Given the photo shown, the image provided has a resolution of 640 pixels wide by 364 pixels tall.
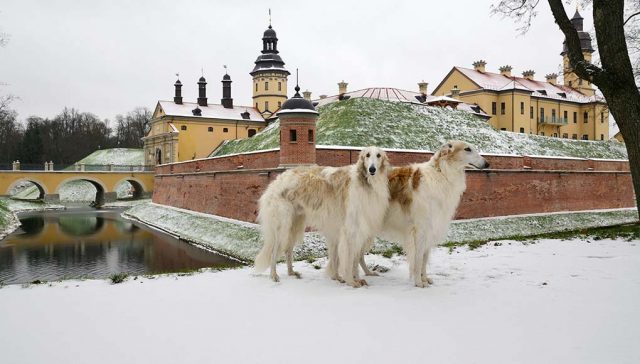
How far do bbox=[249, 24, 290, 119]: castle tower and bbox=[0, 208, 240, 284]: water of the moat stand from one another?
26.4 metres

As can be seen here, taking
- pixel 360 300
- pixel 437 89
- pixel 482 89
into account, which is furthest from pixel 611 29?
pixel 437 89

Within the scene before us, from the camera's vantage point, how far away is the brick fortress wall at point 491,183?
1744 centimetres

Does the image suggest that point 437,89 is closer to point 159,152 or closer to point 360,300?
point 159,152

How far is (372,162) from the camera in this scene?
5.08 meters

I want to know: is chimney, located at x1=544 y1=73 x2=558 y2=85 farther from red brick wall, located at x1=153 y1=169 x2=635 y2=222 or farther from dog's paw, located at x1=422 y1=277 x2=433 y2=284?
dog's paw, located at x1=422 y1=277 x2=433 y2=284

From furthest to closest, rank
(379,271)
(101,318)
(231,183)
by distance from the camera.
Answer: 1. (231,183)
2. (379,271)
3. (101,318)

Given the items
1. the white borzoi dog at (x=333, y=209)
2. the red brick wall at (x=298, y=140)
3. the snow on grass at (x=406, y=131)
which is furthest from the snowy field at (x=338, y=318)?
the snow on grass at (x=406, y=131)

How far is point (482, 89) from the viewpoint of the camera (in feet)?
135

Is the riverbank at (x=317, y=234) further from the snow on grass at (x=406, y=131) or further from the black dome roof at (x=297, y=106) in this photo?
the snow on grass at (x=406, y=131)

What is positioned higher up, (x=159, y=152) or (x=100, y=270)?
(x=159, y=152)

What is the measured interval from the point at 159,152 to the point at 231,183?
91.6ft

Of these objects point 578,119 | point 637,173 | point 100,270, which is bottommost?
point 100,270

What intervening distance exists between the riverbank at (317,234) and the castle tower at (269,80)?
1009 inches

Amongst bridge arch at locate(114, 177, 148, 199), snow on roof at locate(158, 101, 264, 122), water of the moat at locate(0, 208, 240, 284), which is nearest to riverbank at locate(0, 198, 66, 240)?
water of the moat at locate(0, 208, 240, 284)
